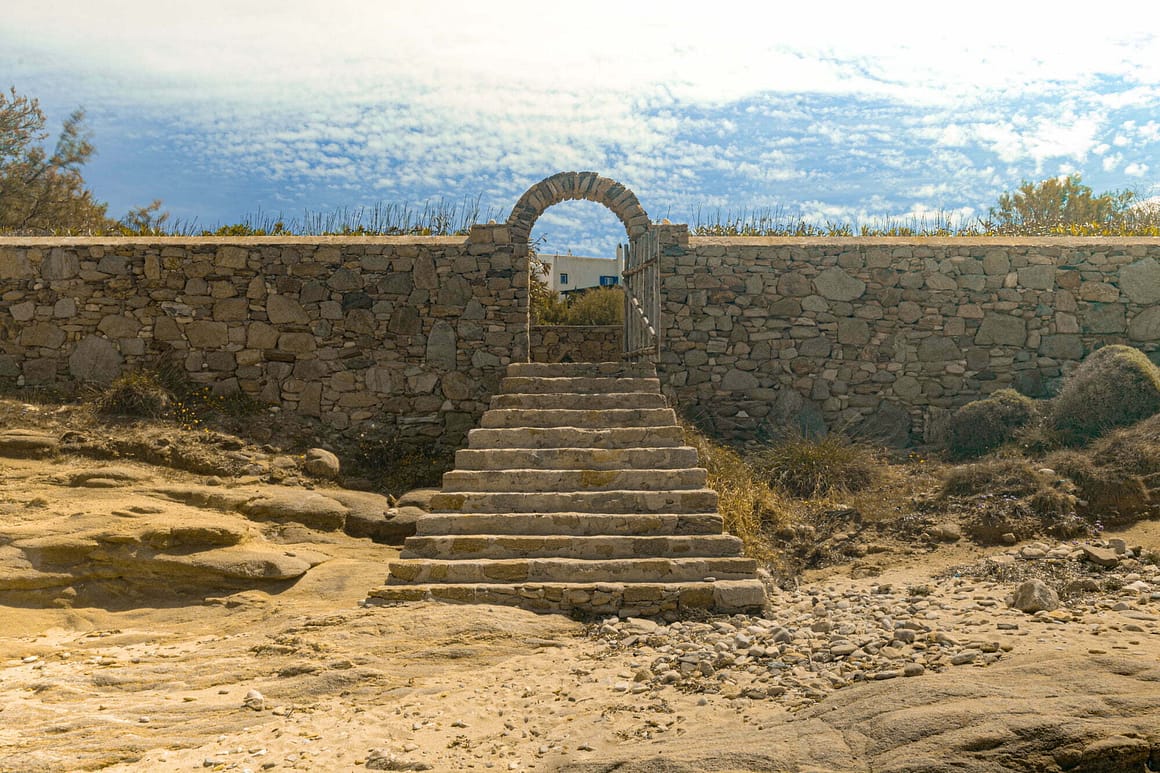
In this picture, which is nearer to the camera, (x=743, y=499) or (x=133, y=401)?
(x=743, y=499)

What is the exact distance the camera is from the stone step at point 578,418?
9.14m

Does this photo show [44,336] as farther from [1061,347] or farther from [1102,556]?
[1061,347]

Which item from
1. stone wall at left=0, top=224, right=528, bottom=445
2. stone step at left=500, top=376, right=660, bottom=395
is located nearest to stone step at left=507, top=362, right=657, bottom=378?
stone step at left=500, top=376, right=660, bottom=395

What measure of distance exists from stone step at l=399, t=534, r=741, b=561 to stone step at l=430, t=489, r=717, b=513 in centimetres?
46

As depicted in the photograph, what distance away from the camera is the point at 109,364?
11055 mm

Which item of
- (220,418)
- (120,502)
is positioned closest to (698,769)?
(120,502)

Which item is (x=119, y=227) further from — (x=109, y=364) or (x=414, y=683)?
(x=414, y=683)

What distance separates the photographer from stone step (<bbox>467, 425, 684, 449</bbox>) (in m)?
8.73

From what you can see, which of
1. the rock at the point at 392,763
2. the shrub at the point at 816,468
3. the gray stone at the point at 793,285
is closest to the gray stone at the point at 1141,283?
the gray stone at the point at 793,285

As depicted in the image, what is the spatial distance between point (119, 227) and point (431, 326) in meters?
6.03

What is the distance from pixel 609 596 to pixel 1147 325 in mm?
8986

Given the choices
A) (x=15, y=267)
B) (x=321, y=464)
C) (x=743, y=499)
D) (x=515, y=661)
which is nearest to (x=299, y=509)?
(x=321, y=464)

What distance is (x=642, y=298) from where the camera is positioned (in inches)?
446

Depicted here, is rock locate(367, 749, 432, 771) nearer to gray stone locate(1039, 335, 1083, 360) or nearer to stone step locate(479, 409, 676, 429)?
stone step locate(479, 409, 676, 429)
